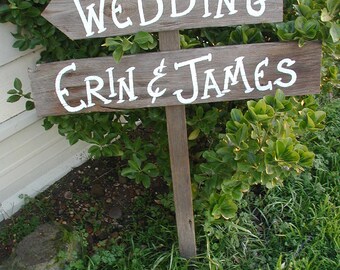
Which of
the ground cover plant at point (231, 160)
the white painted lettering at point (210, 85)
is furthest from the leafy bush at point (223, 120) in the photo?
the white painted lettering at point (210, 85)

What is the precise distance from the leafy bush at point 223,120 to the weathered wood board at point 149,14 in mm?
58

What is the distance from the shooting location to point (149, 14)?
1.79 metres

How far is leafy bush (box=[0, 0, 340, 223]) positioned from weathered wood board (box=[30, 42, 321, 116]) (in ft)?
0.20

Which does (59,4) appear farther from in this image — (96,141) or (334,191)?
(334,191)

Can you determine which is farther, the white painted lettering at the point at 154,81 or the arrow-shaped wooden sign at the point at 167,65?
the white painted lettering at the point at 154,81

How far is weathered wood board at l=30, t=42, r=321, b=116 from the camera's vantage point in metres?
1.88

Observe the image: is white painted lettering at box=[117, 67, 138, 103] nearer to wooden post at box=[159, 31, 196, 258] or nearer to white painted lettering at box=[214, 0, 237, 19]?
wooden post at box=[159, 31, 196, 258]

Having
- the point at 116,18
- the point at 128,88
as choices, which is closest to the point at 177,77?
the point at 128,88

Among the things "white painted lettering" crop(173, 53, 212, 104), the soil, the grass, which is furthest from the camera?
the soil

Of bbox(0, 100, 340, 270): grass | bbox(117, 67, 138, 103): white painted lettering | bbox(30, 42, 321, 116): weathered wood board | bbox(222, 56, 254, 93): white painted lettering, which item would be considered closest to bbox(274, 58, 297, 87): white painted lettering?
bbox(30, 42, 321, 116): weathered wood board

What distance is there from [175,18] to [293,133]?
0.69 m

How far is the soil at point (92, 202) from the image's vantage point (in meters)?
2.87

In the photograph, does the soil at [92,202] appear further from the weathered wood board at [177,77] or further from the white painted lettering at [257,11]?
the white painted lettering at [257,11]

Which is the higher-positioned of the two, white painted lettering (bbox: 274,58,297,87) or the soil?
white painted lettering (bbox: 274,58,297,87)
